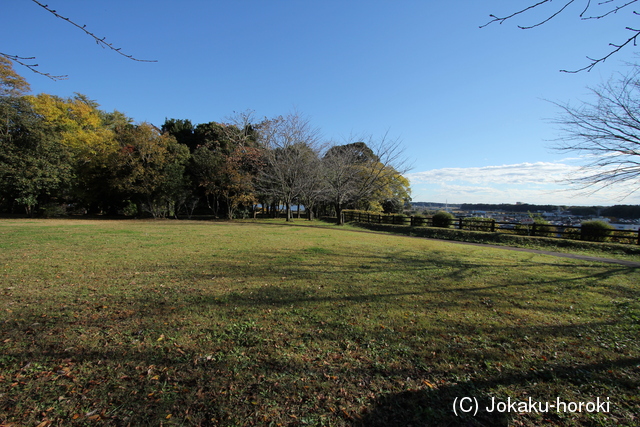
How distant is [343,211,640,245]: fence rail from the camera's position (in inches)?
556

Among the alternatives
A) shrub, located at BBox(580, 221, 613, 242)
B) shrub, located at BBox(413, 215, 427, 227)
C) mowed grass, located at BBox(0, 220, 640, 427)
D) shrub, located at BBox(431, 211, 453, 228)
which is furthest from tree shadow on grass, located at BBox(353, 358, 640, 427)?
shrub, located at BBox(413, 215, 427, 227)

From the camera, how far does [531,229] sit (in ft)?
57.0

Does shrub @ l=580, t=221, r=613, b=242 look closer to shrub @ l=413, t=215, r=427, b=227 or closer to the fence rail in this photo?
the fence rail

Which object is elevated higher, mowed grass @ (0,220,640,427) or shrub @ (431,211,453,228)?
shrub @ (431,211,453,228)

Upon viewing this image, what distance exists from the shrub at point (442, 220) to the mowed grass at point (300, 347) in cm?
1611

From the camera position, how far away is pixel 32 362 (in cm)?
274

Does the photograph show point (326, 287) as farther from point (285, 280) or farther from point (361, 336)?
point (361, 336)

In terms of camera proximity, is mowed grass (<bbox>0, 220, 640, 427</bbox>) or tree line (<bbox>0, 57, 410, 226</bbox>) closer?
mowed grass (<bbox>0, 220, 640, 427</bbox>)

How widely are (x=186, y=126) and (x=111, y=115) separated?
1109cm

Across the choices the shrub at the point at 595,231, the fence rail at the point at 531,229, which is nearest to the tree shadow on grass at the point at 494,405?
the fence rail at the point at 531,229

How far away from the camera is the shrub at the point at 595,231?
575 inches

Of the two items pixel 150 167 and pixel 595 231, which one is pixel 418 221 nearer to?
pixel 595 231

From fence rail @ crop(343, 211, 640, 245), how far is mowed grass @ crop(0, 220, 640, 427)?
37.5 ft

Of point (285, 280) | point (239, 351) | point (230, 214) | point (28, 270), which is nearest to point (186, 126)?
point (230, 214)
